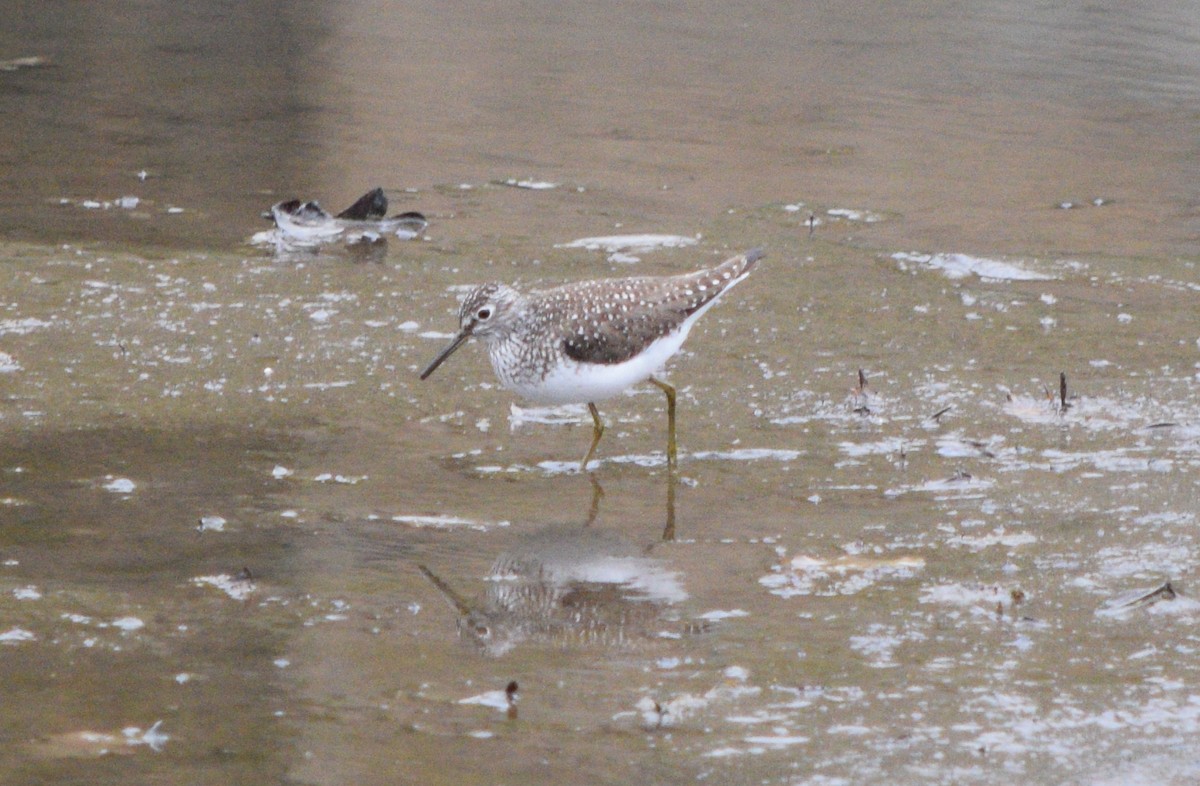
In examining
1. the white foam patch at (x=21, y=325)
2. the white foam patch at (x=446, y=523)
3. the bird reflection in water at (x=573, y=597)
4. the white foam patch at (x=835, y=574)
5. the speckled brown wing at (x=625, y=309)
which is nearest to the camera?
the bird reflection in water at (x=573, y=597)

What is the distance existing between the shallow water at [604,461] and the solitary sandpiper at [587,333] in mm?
310

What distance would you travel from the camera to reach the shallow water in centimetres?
441

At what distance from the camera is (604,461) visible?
6.71 m

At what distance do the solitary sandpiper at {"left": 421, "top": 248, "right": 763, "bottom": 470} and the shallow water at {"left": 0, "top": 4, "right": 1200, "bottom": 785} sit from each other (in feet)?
1.02

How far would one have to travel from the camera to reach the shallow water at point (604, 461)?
4410mm

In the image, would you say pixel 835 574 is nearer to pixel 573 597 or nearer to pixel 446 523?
pixel 573 597

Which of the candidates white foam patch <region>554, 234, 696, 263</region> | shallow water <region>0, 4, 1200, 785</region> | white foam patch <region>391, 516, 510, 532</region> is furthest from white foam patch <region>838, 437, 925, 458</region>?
white foam patch <region>554, 234, 696, 263</region>

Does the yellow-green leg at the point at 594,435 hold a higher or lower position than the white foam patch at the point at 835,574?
lower

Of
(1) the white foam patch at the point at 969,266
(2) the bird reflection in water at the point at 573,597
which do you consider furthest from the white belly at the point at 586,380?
(1) the white foam patch at the point at 969,266

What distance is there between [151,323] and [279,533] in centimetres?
283

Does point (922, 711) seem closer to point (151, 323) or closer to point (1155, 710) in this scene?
point (1155, 710)

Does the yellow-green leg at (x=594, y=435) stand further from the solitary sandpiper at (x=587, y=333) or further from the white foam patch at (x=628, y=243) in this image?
the white foam patch at (x=628, y=243)

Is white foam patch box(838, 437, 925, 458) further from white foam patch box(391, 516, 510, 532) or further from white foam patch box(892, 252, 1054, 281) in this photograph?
white foam patch box(892, 252, 1054, 281)

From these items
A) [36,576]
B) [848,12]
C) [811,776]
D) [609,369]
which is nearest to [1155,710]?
[811,776]
